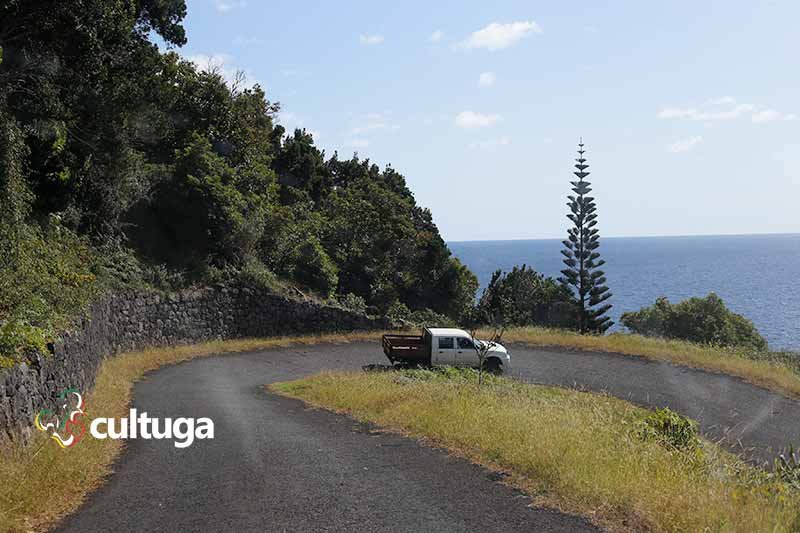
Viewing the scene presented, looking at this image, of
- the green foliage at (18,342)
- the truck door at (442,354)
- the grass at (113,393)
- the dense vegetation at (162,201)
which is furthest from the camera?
the truck door at (442,354)

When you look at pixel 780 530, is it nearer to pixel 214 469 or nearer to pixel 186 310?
pixel 214 469

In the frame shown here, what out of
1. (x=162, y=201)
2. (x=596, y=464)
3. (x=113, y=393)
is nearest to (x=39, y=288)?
(x=113, y=393)

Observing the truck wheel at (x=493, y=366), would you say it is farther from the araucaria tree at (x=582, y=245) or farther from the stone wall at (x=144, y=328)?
the araucaria tree at (x=582, y=245)

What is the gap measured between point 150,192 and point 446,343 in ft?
63.8

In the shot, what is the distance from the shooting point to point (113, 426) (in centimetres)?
1298

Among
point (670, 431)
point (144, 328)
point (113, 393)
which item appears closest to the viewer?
point (670, 431)

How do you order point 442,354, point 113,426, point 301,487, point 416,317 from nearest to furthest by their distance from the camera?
point 301,487, point 113,426, point 442,354, point 416,317

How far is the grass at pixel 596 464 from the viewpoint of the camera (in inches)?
271

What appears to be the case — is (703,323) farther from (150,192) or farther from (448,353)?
(150,192)

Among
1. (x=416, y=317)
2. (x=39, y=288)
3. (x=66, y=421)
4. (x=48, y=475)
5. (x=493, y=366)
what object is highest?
(x=39, y=288)

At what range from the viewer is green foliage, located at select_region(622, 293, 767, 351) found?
80.1 metres

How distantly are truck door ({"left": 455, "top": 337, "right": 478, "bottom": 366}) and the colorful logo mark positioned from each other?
14.0 m

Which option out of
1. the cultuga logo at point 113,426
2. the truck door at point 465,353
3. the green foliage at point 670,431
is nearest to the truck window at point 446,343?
the truck door at point 465,353

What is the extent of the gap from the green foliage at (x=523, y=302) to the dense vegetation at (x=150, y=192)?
3.02 metres
